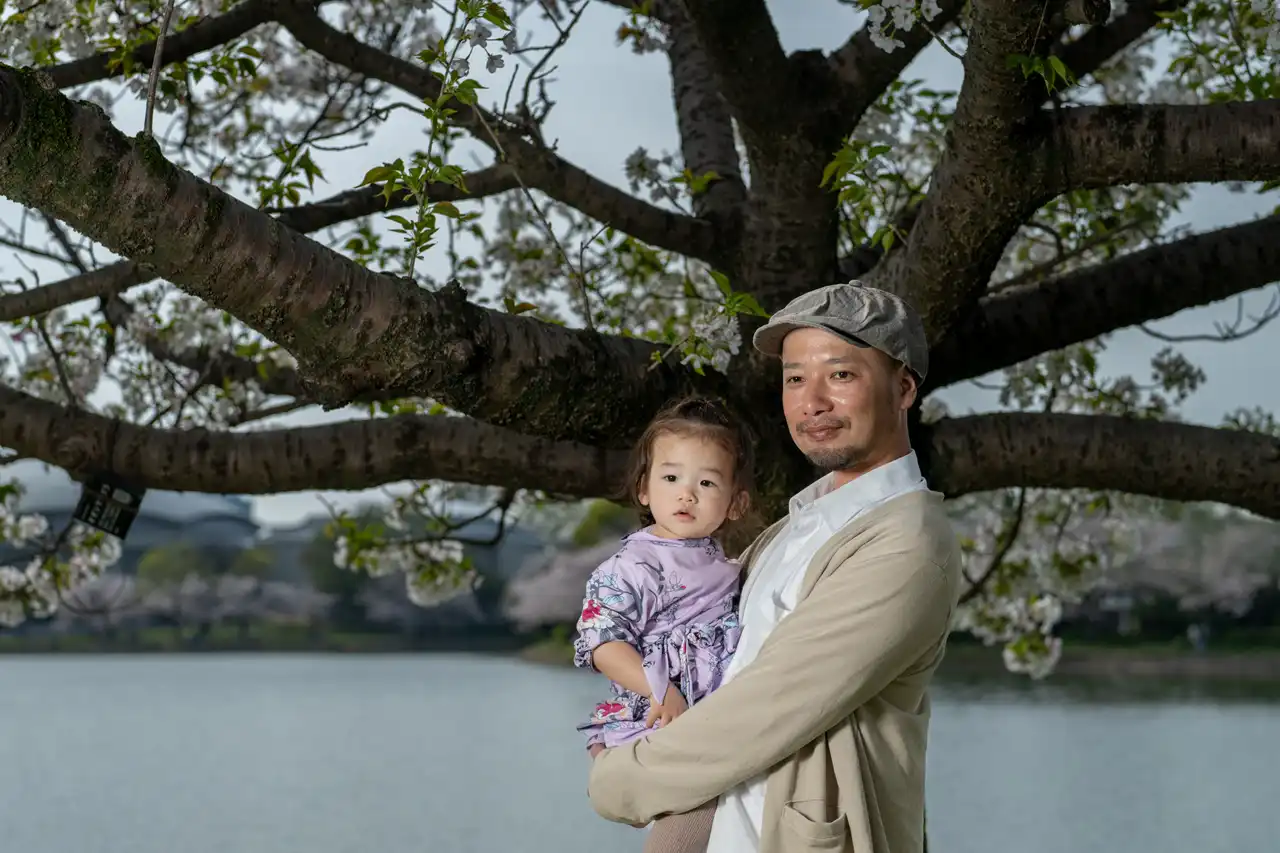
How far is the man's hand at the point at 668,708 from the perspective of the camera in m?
1.79

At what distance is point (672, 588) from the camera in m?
1.92

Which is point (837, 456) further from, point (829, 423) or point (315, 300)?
point (315, 300)

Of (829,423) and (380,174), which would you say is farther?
(380,174)

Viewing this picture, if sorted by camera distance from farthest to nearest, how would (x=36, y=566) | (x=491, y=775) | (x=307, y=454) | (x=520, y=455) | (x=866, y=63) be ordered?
1. (x=491, y=775)
2. (x=36, y=566)
3. (x=307, y=454)
4. (x=520, y=455)
5. (x=866, y=63)

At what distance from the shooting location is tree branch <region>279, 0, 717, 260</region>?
3.28 m

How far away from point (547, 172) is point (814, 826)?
206 cm

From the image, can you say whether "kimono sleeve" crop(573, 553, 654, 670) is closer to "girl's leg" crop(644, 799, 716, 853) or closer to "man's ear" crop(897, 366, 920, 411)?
"girl's leg" crop(644, 799, 716, 853)

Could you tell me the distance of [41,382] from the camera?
16.6ft

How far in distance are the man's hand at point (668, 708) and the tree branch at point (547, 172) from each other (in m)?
1.74

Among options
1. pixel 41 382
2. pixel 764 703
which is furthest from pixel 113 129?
pixel 41 382

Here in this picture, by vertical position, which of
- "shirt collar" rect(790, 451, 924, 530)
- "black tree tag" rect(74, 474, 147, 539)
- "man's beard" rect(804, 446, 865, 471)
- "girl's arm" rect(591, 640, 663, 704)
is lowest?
Answer: "girl's arm" rect(591, 640, 663, 704)

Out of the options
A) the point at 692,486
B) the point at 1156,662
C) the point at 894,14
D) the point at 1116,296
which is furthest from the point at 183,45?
the point at 1156,662

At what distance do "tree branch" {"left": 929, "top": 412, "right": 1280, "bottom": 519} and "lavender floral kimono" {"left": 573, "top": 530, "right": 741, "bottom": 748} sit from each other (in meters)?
1.64

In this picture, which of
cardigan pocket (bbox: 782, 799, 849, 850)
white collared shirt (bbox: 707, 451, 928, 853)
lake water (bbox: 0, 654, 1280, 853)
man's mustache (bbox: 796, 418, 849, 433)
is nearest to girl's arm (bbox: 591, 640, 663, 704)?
white collared shirt (bbox: 707, 451, 928, 853)
